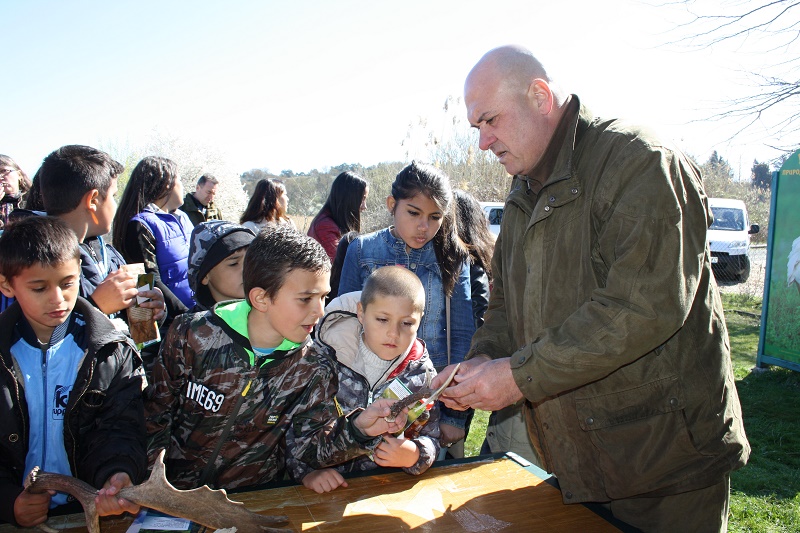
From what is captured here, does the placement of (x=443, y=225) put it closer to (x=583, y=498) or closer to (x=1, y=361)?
(x=583, y=498)

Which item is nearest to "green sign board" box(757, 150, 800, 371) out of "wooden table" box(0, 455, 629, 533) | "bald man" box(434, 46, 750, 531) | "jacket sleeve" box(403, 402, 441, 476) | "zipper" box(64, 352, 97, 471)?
"bald man" box(434, 46, 750, 531)

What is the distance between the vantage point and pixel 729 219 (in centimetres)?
1598

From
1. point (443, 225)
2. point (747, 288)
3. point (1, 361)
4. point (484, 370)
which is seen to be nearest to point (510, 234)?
point (484, 370)

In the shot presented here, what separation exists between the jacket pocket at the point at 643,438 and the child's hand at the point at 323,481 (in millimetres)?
897

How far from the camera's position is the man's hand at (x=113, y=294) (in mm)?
2713

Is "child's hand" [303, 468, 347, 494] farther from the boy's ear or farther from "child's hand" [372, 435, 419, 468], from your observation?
the boy's ear

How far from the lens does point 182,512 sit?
1683 millimetres

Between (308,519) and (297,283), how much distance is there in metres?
0.87

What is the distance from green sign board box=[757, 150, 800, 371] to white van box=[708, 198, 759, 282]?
7970 mm

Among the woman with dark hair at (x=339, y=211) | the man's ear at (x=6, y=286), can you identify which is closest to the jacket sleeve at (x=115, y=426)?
the man's ear at (x=6, y=286)

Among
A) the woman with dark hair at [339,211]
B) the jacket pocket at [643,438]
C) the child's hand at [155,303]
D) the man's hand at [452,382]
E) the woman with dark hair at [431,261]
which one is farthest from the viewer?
the woman with dark hair at [339,211]

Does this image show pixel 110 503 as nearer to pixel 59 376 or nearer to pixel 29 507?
pixel 29 507

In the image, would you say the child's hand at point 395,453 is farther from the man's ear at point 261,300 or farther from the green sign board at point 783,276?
the green sign board at point 783,276

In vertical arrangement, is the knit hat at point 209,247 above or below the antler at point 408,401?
above
